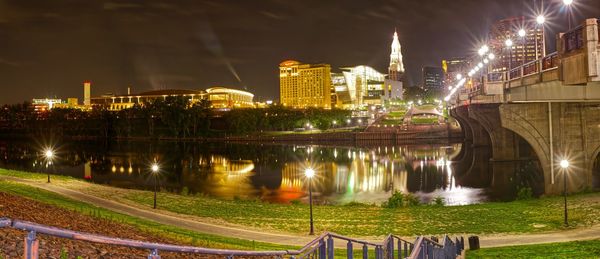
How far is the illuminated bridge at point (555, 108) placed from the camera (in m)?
23.9

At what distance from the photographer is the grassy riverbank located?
2920 cm

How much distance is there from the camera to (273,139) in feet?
536

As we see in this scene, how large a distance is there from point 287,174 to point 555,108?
124ft

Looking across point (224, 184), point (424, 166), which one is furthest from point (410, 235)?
point (424, 166)

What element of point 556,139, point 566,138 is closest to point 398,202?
point 556,139

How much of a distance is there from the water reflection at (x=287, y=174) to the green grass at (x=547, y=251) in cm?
2617

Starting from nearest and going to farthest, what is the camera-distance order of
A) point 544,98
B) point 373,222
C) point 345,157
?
point 373,222, point 544,98, point 345,157

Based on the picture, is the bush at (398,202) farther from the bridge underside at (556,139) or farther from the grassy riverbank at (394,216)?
the bridge underside at (556,139)

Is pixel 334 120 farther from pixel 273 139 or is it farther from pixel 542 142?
pixel 542 142

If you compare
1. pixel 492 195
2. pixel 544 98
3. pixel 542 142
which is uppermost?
pixel 544 98

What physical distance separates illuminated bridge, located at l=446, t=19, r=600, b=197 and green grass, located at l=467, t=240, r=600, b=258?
7472mm

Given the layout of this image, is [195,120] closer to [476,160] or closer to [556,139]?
[476,160]

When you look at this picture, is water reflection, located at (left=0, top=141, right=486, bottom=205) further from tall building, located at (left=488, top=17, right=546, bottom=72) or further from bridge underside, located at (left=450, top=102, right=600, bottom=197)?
tall building, located at (left=488, top=17, right=546, bottom=72)

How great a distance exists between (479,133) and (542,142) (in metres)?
70.5
